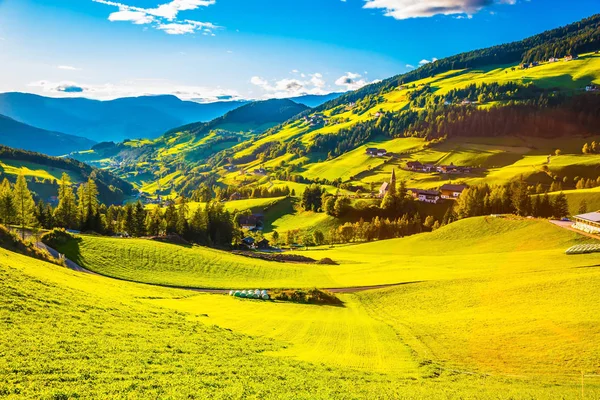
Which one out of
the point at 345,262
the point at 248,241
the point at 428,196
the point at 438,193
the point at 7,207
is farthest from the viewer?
the point at 438,193

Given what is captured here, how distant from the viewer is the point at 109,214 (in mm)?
129250

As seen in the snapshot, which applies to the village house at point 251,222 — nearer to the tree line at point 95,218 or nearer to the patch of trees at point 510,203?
the tree line at point 95,218

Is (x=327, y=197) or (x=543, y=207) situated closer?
(x=543, y=207)

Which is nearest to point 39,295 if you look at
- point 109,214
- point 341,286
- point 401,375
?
point 401,375

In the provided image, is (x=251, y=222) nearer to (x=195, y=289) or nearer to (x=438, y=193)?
(x=438, y=193)

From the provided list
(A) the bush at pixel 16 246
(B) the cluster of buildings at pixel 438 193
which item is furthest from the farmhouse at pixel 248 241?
(A) the bush at pixel 16 246

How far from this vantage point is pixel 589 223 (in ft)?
278

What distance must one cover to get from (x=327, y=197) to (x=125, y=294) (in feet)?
453

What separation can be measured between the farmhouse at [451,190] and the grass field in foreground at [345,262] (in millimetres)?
80945

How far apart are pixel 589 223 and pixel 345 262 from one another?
55740 mm

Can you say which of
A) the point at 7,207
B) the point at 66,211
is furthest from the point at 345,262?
the point at 7,207

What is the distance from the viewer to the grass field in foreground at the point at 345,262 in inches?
2393

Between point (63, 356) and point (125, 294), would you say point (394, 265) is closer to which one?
point (125, 294)

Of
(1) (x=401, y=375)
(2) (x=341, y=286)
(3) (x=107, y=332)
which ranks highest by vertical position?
(3) (x=107, y=332)
